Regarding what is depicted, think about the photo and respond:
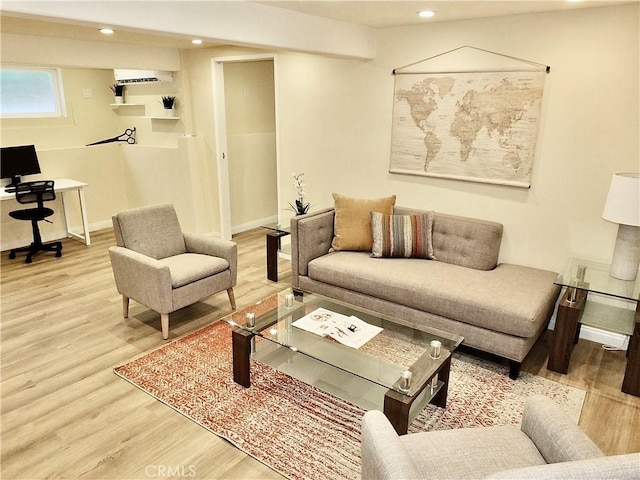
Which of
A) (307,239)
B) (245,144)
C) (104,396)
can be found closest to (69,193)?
(245,144)

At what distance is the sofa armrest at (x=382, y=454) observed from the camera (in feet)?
4.28

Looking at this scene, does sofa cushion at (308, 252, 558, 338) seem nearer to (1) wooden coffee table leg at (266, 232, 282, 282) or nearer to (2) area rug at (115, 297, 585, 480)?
(2) area rug at (115, 297, 585, 480)

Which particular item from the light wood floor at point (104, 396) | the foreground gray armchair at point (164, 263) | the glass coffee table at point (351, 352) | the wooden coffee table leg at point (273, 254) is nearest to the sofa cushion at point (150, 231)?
the foreground gray armchair at point (164, 263)

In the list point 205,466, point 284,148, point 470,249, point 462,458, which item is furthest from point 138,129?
point 462,458

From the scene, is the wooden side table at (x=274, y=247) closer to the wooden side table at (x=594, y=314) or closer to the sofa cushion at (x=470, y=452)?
the wooden side table at (x=594, y=314)

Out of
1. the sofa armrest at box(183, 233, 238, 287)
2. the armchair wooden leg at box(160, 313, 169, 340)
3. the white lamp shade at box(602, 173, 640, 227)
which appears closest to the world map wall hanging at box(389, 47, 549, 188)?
the white lamp shade at box(602, 173, 640, 227)

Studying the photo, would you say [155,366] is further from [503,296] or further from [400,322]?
[503,296]

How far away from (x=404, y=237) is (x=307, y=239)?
0.78 meters

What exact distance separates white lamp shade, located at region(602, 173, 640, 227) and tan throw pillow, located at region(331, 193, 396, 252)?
5.17ft

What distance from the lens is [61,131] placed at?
579cm

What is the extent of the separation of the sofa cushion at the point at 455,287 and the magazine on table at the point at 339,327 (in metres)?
0.52

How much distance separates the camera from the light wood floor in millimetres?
2172

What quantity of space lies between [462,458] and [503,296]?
1509 millimetres

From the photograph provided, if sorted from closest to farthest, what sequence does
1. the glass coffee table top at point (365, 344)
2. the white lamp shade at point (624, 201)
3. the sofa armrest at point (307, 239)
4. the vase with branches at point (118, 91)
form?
the glass coffee table top at point (365, 344), the white lamp shade at point (624, 201), the sofa armrest at point (307, 239), the vase with branches at point (118, 91)
